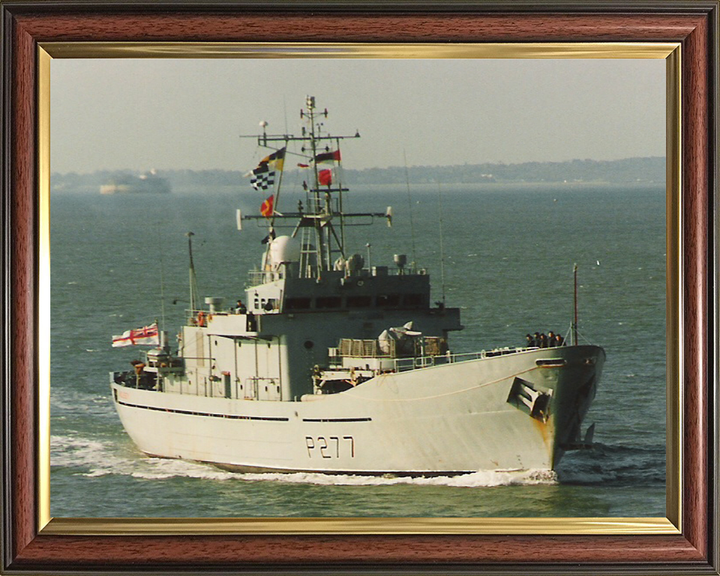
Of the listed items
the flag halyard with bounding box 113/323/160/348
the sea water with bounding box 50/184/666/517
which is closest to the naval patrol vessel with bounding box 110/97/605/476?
the flag halyard with bounding box 113/323/160/348

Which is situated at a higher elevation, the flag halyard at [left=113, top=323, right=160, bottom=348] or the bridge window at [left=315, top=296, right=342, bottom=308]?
the bridge window at [left=315, top=296, right=342, bottom=308]

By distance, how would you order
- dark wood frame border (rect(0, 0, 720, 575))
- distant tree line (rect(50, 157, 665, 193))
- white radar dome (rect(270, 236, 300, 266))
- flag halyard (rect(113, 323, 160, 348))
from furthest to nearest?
1. white radar dome (rect(270, 236, 300, 266))
2. flag halyard (rect(113, 323, 160, 348))
3. distant tree line (rect(50, 157, 665, 193))
4. dark wood frame border (rect(0, 0, 720, 575))

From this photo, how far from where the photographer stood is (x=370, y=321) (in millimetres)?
6410

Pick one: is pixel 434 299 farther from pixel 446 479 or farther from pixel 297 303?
pixel 297 303

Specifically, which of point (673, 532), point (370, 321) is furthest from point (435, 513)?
point (370, 321)

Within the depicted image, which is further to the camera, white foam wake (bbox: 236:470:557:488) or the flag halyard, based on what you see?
the flag halyard

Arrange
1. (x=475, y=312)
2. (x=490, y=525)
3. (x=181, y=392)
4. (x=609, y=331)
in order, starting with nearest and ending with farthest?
(x=490, y=525) → (x=609, y=331) → (x=475, y=312) → (x=181, y=392)

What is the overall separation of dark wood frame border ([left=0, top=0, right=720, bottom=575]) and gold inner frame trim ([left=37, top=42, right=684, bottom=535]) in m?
0.03

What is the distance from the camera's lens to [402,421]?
6.25 meters

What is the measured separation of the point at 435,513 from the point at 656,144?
202 centimetres

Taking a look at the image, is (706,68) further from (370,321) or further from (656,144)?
(370,321)

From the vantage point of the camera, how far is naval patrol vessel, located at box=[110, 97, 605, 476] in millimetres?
5703

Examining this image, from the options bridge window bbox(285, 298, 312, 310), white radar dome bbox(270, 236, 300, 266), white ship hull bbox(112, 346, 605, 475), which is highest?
white radar dome bbox(270, 236, 300, 266)

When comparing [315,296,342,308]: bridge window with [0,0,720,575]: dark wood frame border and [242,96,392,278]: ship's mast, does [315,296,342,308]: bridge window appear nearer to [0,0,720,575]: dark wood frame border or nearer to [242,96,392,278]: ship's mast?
[242,96,392,278]: ship's mast
